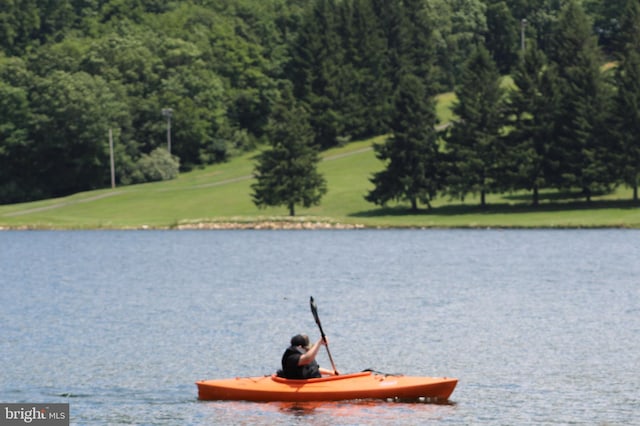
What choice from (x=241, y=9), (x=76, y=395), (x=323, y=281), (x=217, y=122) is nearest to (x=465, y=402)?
(x=76, y=395)

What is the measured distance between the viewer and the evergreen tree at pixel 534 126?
10444cm

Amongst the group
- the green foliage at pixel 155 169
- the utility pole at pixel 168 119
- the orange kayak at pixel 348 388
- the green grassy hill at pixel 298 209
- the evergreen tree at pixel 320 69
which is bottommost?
the orange kayak at pixel 348 388

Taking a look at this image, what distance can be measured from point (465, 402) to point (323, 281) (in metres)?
31.6

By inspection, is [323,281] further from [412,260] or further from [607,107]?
[607,107]

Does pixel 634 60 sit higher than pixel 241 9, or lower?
lower

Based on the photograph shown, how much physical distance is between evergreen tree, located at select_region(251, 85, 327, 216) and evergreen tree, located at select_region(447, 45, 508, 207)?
478 inches

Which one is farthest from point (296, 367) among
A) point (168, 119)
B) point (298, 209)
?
point (168, 119)

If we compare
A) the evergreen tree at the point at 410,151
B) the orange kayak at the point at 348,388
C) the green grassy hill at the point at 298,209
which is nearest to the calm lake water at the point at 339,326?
the orange kayak at the point at 348,388

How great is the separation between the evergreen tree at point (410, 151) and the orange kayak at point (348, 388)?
78920 millimetres

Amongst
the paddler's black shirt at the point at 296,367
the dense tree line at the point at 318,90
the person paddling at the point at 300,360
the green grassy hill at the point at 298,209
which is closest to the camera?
the person paddling at the point at 300,360

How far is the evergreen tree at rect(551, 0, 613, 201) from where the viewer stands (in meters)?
101

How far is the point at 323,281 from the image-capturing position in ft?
203

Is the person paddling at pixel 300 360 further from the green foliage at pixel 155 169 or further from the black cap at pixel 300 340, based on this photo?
the green foliage at pixel 155 169

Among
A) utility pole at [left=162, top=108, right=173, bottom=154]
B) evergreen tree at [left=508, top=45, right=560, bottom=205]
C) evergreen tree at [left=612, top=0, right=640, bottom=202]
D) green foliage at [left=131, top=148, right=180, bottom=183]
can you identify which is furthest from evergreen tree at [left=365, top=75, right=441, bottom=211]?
utility pole at [left=162, top=108, right=173, bottom=154]
